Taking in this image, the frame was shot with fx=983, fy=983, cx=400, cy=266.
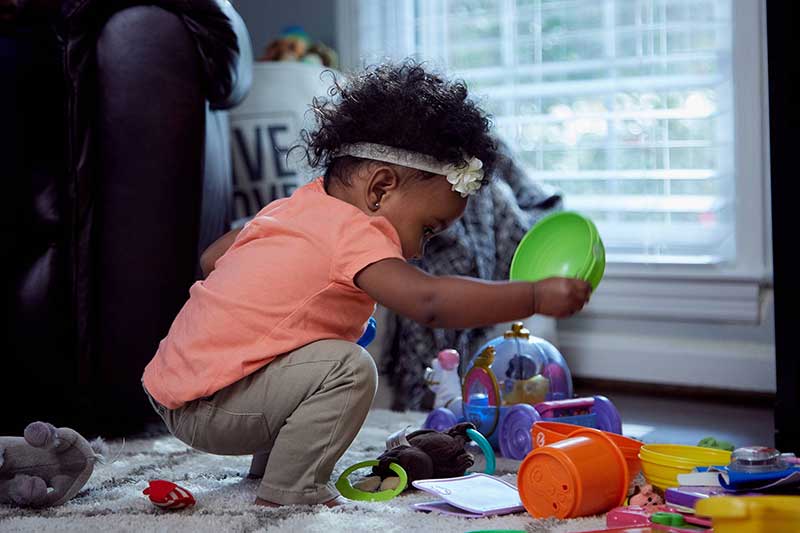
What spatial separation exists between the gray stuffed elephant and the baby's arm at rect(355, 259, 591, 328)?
43cm

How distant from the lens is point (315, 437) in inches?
45.0

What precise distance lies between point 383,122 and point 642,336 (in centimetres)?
133

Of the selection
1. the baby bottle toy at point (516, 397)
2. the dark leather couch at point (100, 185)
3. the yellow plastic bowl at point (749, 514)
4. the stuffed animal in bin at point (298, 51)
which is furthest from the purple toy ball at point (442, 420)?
the stuffed animal in bin at point (298, 51)

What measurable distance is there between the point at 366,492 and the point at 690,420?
905 mm

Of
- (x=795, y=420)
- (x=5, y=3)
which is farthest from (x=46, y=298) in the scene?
(x=795, y=420)

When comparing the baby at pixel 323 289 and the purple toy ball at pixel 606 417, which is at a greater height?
the baby at pixel 323 289

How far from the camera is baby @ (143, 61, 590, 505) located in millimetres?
1140

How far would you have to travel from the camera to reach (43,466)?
1.18 m

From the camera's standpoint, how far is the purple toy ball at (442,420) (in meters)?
1.50

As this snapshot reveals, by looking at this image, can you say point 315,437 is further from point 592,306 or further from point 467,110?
point 592,306

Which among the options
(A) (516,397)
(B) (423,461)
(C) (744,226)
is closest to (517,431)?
(A) (516,397)

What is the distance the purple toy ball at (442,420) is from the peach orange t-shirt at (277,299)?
38 cm

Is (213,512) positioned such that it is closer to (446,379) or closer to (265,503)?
(265,503)

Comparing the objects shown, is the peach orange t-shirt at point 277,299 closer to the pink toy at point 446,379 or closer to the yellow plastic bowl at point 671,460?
the yellow plastic bowl at point 671,460
